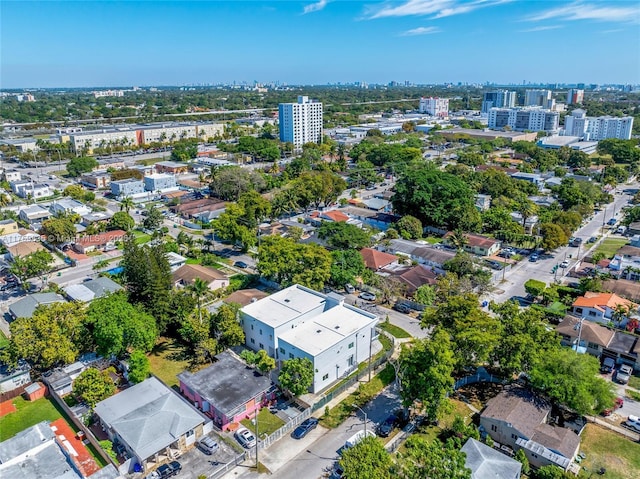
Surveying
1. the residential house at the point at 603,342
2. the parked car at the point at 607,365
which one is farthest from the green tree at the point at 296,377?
the parked car at the point at 607,365

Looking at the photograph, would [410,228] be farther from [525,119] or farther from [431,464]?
[525,119]

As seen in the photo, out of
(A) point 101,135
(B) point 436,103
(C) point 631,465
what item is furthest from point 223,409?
(B) point 436,103

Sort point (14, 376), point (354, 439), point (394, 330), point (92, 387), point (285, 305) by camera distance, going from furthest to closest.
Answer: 1. point (394, 330)
2. point (285, 305)
3. point (14, 376)
4. point (92, 387)
5. point (354, 439)

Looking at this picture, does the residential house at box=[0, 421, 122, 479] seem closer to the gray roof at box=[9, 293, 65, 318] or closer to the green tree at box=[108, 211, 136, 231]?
the gray roof at box=[9, 293, 65, 318]

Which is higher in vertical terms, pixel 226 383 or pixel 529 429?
pixel 226 383

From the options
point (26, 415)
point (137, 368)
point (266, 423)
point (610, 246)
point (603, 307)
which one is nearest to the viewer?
point (266, 423)

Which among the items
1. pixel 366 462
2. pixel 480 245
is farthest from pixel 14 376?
pixel 480 245

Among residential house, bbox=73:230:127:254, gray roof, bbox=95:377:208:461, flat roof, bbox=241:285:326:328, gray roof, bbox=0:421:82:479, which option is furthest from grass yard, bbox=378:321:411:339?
residential house, bbox=73:230:127:254
